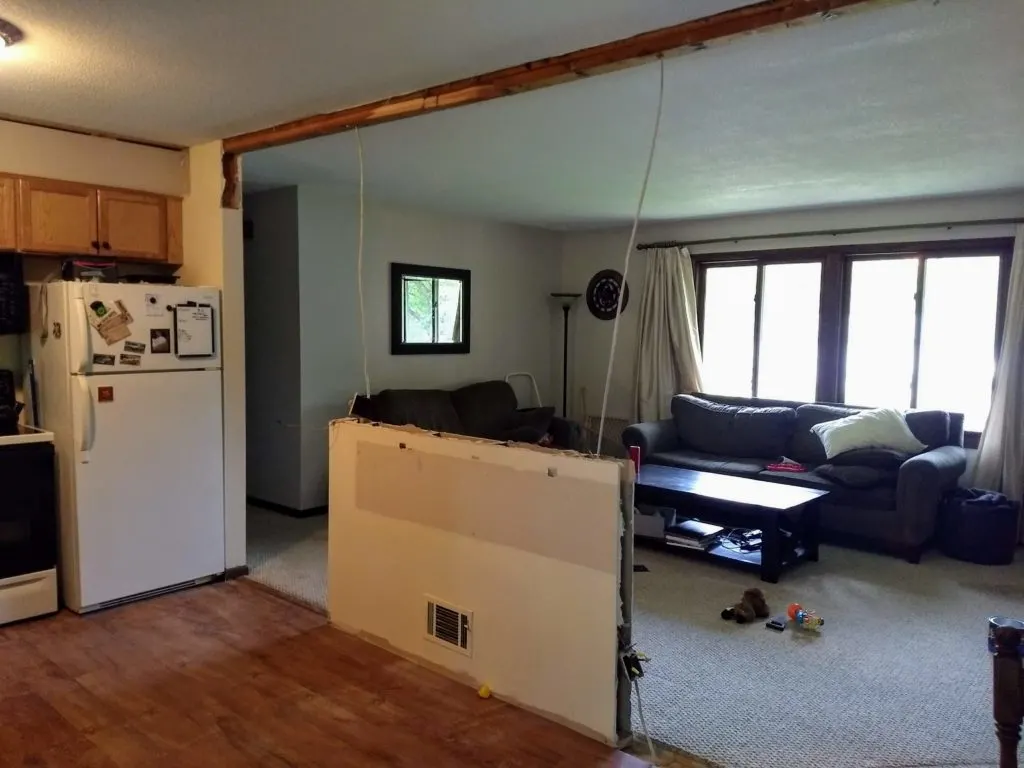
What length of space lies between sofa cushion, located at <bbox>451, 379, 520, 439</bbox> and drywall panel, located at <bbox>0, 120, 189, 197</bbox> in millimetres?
2617

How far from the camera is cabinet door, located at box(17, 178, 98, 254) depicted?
3557 mm

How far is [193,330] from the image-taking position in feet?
12.5

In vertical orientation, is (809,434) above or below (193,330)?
below

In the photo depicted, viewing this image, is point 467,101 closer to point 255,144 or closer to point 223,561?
point 255,144

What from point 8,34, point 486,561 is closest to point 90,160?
point 8,34

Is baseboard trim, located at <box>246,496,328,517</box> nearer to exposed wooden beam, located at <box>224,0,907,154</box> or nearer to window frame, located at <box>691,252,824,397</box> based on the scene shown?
exposed wooden beam, located at <box>224,0,907,154</box>

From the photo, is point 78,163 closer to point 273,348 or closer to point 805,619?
point 273,348

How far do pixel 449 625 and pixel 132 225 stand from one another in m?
2.69

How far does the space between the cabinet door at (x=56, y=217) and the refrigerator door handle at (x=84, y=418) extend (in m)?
0.73

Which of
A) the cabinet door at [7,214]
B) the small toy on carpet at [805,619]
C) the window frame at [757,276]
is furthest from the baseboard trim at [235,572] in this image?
the window frame at [757,276]

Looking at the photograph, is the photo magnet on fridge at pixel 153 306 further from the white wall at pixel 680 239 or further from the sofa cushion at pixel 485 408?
the white wall at pixel 680 239

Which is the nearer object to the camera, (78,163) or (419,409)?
(78,163)

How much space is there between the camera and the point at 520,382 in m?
7.13

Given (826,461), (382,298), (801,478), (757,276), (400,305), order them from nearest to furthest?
(801,478) < (826,461) < (382,298) < (400,305) < (757,276)
